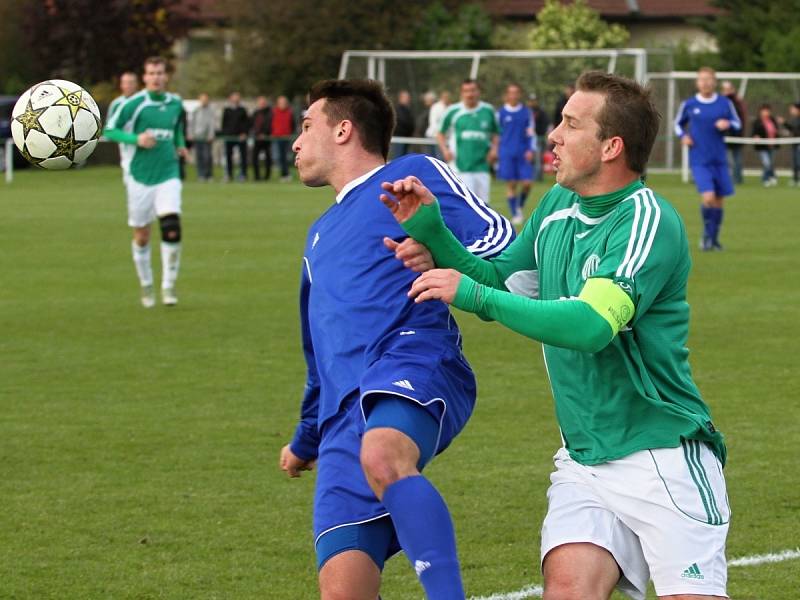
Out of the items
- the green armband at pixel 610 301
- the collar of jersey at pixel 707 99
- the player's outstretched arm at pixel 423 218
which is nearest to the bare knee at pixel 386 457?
the player's outstretched arm at pixel 423 218

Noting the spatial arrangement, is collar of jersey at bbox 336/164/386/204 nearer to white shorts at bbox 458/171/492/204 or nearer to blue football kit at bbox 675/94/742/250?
blue football kit at bbox 675/94/742/250

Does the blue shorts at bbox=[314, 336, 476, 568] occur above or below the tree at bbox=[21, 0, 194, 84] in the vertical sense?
above

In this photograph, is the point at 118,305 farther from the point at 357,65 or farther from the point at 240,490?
the point at 357,65

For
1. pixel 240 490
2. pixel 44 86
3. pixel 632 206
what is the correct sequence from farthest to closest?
pixel 44 86 < pixel 240 490 < pixel 632 206

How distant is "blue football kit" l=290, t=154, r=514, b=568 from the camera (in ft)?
14.5

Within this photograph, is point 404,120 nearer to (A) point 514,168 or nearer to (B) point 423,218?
(A) point 514,168

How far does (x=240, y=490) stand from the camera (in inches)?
293

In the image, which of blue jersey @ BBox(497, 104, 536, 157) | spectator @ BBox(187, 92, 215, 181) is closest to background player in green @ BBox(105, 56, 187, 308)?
blue jersey @ BBox(497, 104, 536, 157)

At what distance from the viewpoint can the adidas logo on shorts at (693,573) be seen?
4.11 m

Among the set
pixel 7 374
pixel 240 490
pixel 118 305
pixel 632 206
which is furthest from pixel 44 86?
pixel 118 305

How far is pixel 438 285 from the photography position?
410 centimetres

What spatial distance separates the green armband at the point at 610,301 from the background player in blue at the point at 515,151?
816 inches

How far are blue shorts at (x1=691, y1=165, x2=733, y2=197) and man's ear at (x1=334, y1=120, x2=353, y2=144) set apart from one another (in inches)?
596

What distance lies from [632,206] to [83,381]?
693cm
